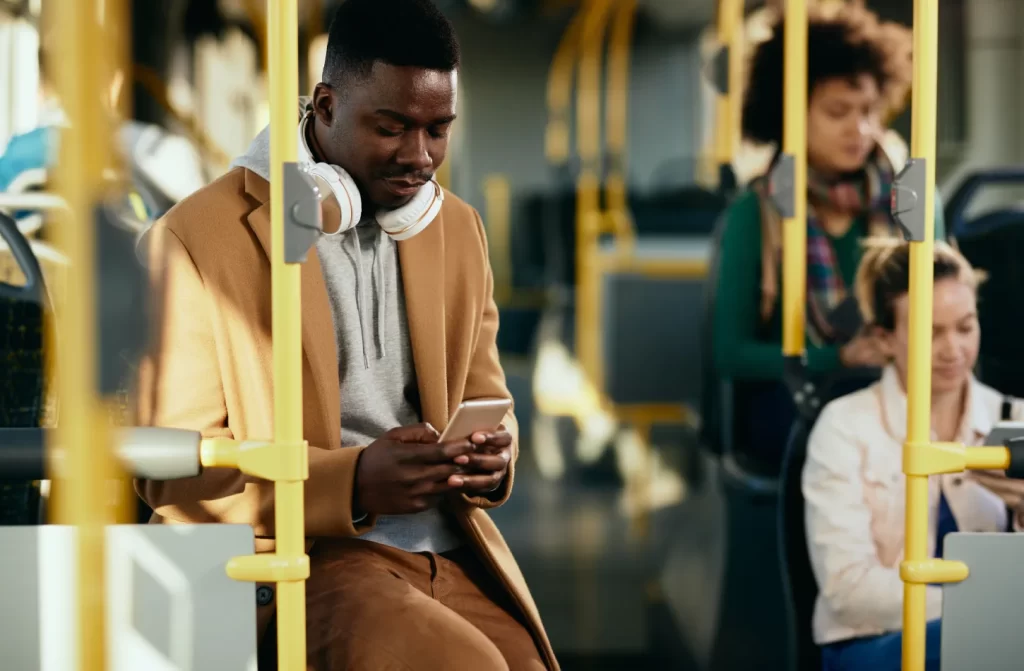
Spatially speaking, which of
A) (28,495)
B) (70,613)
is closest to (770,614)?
(28,495)

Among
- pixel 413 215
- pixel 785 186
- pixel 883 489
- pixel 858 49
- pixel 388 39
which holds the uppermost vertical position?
pixel 858 49

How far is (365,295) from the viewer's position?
1.80 meters

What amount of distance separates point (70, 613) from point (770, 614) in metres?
1.94

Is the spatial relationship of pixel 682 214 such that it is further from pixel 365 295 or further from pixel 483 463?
pixel 483 463

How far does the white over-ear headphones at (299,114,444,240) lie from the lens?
5.35 ft

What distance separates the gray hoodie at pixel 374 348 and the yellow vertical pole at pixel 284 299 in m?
0.32

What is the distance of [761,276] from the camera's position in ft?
9.38

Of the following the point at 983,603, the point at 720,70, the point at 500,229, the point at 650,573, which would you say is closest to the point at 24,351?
the point at 983,603

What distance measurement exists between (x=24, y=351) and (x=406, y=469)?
87 centimetres

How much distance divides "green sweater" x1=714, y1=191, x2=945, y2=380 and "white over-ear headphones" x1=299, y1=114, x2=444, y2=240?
1.26m

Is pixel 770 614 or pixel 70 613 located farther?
pixel 770 614

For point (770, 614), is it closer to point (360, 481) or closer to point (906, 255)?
point (906, 255)

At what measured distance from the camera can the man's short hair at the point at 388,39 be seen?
168 centimetres

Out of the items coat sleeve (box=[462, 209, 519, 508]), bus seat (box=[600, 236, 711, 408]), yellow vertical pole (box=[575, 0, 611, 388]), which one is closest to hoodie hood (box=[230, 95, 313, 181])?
coat sleeve (box=[462, 209, 519, 508])
